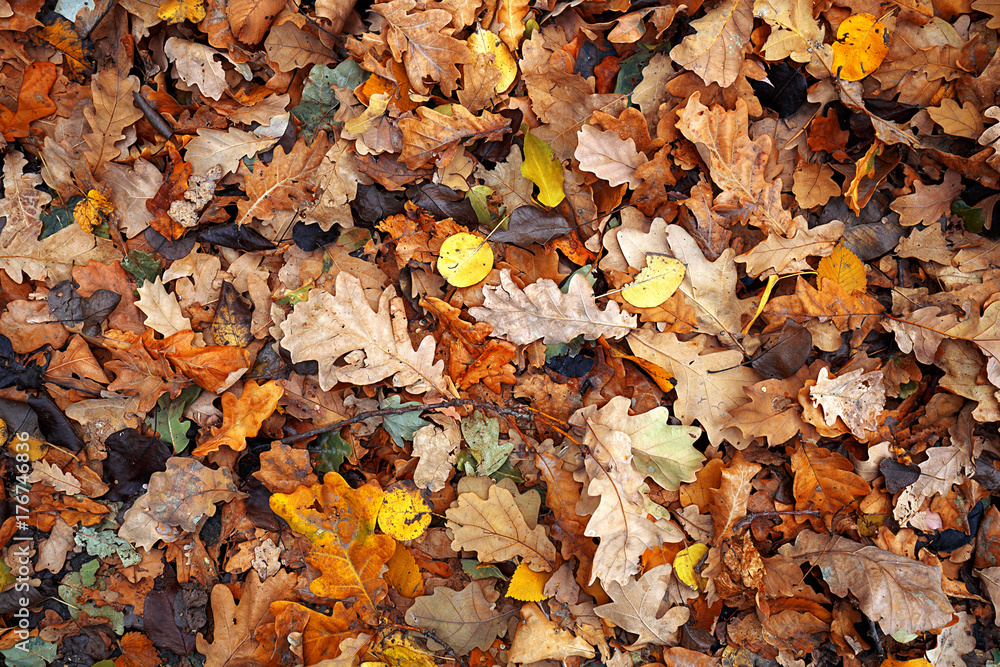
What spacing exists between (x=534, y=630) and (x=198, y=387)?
165 cm

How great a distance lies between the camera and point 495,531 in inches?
86.7

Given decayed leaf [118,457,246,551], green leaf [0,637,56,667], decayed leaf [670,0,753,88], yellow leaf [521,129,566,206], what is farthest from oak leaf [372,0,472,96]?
green leaf [0,637,56,667]

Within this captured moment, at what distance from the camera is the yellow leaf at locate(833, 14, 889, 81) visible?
7.29 ft

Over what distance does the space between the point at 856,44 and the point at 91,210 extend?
3.18 metres

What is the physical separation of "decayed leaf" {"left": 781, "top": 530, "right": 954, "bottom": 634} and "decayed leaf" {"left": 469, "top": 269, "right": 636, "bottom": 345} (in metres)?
1.20

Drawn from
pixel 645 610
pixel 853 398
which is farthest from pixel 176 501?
pixel 853 398

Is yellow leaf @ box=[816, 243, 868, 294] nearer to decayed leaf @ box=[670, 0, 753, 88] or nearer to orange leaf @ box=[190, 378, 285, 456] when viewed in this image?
decayed leaf @ box=[670, 0, 753, 88]

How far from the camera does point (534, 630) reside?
2.18m

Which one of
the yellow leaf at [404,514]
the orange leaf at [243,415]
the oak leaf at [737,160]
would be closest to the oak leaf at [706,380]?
the oak leaf at [737,160]

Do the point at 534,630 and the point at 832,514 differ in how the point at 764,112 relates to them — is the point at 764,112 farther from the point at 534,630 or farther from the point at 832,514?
the point at 534,630

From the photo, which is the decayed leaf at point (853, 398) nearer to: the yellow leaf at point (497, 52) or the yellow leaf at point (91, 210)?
the yellow leaf at point (497, 52)

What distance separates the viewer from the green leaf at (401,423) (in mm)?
2260

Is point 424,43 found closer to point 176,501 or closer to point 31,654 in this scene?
point 176,501

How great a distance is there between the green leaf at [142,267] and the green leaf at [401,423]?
1.12 m
